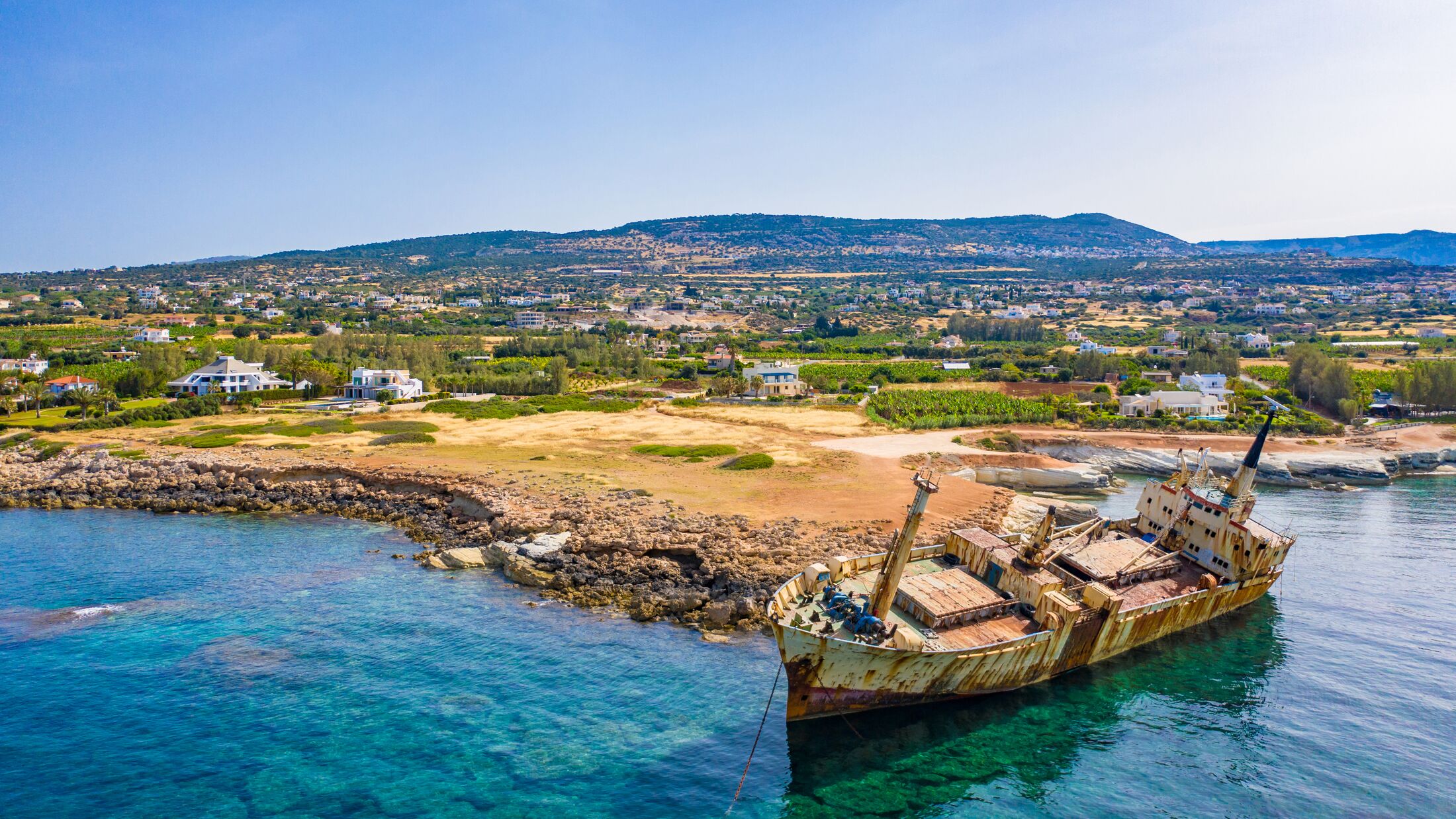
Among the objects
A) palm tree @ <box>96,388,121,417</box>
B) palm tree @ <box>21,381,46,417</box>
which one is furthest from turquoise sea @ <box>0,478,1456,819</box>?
palm tree @ <box>21,381,46,417</box>

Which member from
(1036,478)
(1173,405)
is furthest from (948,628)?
(1173,405)

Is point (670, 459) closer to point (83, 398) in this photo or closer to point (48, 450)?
point (48, 450)

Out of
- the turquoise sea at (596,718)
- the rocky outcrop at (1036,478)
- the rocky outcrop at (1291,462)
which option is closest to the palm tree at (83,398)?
the turquoise sea at (596,718)

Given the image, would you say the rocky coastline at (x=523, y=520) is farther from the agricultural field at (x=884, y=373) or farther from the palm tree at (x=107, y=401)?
the agricultural field at (x=884, y=373)

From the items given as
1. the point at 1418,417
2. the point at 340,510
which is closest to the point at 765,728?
the point at 340,510

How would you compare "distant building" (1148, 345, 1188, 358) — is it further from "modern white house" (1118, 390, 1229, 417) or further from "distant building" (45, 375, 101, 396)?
"distant building" (45, 375, 101, 396)

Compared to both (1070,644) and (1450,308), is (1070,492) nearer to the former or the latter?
(1070,644)
